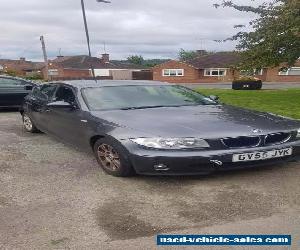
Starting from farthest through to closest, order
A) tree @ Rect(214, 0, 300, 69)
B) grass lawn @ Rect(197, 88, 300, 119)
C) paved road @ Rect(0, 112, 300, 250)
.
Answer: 1. tree @ Rect(214, 0, 300, 69)
2. grass lawn @ Rect(197, 88, 300, 119)
3. paved road @ Rect(0, 112, 300, 250)

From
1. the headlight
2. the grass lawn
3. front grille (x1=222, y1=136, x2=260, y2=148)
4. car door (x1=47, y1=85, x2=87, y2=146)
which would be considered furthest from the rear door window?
the grass lawn

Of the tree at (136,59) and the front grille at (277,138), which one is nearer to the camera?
the front grille at (277,138)

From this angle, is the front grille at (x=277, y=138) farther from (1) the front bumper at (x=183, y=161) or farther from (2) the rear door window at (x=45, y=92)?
(2) the rear door window at (x=45, y=92)

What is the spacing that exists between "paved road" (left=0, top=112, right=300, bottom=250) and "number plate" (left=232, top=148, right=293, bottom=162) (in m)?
0.29

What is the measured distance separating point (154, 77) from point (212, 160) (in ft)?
176

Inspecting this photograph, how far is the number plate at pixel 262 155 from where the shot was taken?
4.47 meters

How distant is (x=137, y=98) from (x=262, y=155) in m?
2.23

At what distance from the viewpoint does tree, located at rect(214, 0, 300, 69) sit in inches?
577

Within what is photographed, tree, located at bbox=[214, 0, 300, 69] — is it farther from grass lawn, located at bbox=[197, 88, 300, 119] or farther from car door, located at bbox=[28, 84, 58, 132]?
car door, located at bbox=[28, 84, 58, 132]

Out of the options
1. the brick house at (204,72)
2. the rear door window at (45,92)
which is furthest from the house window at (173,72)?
the rear door window at (45,92)

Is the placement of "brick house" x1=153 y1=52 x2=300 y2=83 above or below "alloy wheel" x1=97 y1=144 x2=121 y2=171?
below

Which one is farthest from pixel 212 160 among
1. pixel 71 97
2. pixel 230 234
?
pixel 71 97

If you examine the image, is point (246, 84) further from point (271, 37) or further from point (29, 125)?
point (29, 125)

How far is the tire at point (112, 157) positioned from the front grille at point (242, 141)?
3.90 ft
